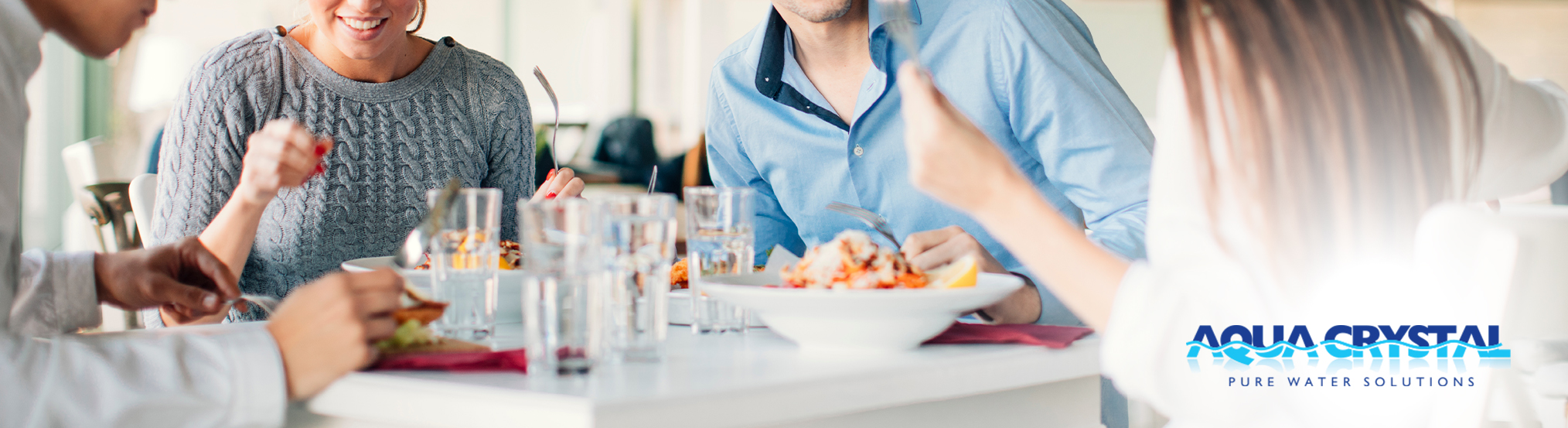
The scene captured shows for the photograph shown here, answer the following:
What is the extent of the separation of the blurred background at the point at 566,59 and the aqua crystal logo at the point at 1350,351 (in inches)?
115

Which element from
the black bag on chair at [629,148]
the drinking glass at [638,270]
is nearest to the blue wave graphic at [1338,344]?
the drinking glass at [638,270]

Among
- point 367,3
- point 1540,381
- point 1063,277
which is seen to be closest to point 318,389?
point 1063,277

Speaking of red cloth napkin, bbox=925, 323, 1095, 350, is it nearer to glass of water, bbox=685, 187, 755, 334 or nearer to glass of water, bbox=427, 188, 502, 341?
glass of water, bbox=685, 187, 755, 334

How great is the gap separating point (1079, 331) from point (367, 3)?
1.27 meters

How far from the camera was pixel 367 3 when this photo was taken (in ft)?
5.71

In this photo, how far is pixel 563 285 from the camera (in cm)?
83

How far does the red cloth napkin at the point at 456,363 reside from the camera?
2.83 feet

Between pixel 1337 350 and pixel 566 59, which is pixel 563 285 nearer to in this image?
pixel 1337 350

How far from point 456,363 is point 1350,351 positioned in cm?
71

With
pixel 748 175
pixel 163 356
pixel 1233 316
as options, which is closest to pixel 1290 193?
pixel 1233 316

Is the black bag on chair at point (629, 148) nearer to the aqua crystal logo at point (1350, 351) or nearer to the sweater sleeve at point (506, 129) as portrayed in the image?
the sweater sleeve at point (506, 129)

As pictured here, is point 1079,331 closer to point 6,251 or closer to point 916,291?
point 916,291

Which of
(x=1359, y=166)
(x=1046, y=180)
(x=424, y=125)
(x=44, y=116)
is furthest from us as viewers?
(x=44, y=116)

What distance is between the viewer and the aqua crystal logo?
2.63 feet
